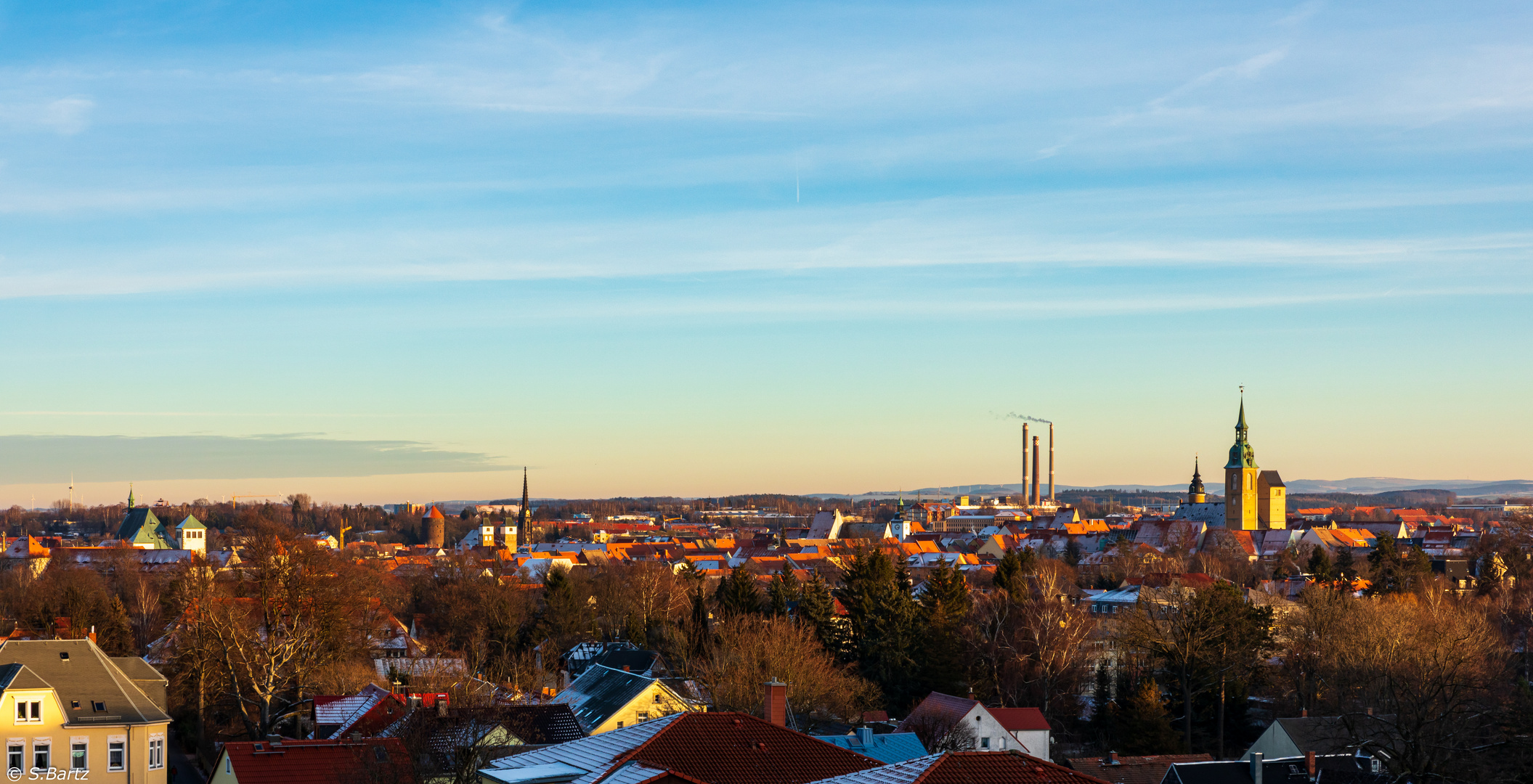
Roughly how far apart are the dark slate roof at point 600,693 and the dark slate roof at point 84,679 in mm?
11870

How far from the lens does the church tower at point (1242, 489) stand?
17050 cm

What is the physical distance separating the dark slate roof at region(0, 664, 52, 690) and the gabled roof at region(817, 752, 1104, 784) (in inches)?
1027

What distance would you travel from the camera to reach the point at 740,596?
6391 centimetres

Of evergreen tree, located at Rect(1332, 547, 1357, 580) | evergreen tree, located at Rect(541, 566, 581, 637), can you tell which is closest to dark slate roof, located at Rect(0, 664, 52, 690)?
evergreen tree, located at Rect(541, 566, 581, 637)

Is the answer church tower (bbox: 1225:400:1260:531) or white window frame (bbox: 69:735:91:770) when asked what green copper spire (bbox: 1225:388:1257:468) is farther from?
white window frame (bbox: 69:735:91:770)

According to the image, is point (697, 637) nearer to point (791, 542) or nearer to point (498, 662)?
point (498, 662)

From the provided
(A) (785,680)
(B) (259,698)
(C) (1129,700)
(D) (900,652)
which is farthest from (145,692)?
(C) (1129,700)

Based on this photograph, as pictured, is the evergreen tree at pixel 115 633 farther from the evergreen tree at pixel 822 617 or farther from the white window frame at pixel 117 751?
the evergreen tree at pixel 822 617

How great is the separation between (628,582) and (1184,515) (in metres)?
120

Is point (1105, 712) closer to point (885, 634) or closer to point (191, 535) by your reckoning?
point (885, 634)

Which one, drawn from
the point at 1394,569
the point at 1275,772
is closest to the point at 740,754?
the point at 1275,772

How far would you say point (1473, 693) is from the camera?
48562 millimetres

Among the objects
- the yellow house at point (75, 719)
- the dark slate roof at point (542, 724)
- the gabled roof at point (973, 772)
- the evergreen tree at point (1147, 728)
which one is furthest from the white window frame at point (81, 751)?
the evergreen tree at point (1147, 728)

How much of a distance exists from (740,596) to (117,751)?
29.6 m
